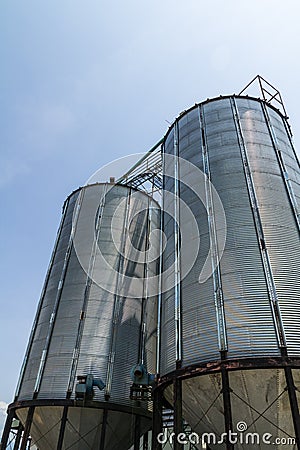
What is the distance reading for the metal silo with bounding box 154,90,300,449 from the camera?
11141mm

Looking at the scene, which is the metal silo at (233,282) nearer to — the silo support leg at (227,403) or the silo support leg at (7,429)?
the silo support leg at (227,403)

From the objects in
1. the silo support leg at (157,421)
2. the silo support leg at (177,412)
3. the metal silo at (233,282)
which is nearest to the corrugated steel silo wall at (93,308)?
the silo support leg at (157,421)

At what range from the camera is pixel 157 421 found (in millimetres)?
13539

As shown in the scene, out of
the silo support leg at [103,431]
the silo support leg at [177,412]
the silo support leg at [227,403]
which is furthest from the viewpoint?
the silo support leg at [103,431]

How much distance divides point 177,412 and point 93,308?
31.7 feet

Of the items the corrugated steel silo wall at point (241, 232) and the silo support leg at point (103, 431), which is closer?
the corrugated steel silo wall at point (241, 232)

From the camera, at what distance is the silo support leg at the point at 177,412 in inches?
468

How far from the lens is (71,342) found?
19406 mm

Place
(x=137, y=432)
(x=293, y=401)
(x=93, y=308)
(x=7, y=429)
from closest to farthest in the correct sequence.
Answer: (x=293, y=401) → (x=137, y=432) → (x=7, y=429) → (x=93, y=308)

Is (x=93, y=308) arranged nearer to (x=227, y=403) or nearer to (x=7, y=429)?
(x=7, y=429)

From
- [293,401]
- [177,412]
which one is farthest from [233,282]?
[177,412]

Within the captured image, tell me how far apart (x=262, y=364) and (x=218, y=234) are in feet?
17.6

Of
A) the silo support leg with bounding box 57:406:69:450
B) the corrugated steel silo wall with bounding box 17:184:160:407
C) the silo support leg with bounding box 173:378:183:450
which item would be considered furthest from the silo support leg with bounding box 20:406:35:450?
the silo support leg with bounding box 173:378:183:450

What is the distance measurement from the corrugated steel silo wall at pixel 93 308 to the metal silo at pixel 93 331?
54 mm
